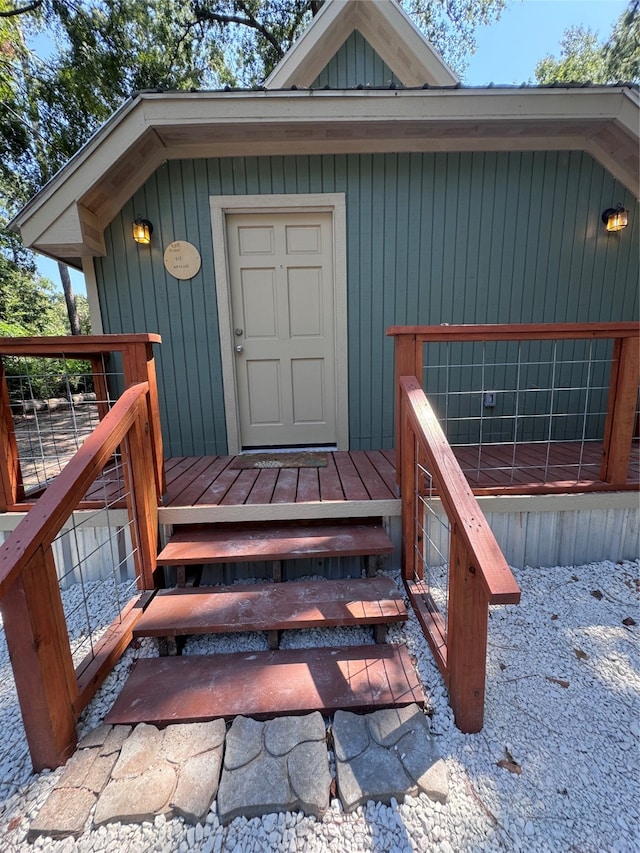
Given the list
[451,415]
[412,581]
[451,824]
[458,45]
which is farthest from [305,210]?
[458,45]

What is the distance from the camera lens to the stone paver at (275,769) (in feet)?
3.32

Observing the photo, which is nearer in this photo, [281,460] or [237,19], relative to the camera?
[281,460]

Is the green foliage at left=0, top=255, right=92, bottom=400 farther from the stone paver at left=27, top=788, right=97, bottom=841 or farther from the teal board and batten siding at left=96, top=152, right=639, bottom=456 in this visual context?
the stone paver at left=27, top=788, right=97, bottom=841

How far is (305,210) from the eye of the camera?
2.96 m

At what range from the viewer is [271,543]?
6.26 feet

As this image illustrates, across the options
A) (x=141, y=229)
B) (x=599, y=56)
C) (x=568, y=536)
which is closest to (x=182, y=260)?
(x=141, y=229)

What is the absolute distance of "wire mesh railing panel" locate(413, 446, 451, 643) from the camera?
72.9 inches

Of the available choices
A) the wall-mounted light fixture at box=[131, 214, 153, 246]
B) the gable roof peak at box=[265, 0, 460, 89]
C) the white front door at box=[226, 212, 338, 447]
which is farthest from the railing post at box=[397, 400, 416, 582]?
the gable roof peak at box=[265, 0, 460, 89]

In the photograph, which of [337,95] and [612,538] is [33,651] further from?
[337,95]

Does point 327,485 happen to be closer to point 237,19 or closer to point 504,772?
point 504,772

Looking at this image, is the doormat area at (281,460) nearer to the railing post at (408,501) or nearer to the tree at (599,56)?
the railing post at (408,501)

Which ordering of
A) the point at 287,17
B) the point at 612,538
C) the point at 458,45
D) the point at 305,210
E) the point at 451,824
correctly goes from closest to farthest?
1. the point at 451,824
2. the point at 612,538
3. the point at 305,210
4. the point at 287,17
5. the point at 458,45

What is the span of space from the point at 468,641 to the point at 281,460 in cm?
189

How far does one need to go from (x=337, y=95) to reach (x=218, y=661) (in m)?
3.36
